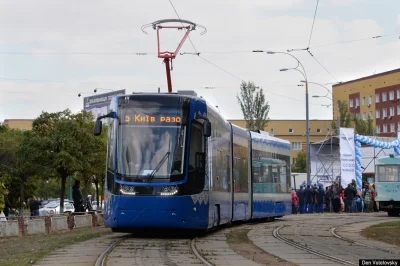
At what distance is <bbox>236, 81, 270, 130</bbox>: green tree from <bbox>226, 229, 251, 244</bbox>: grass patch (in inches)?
2164

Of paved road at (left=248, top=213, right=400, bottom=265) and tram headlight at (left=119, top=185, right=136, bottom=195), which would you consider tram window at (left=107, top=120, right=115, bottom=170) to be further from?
paved road at (left=248, top=213, right=400, bottom=265)

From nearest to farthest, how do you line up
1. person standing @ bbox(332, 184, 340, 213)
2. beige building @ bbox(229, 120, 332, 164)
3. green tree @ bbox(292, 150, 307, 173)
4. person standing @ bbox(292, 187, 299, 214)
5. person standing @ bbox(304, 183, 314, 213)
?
person standing @ bbox(292, 187, 299, 214), person standing @ bbox(304, 183, 314, 213), person standing @ bbox(332, 184, 340, 213), green tree @ bbox(292, 150, 307, 173), beige building @ bbox(229, 120, 332, 164)

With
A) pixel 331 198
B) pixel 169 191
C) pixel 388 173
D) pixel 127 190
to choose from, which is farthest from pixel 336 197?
pixel 127 190

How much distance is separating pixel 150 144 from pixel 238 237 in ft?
13.4

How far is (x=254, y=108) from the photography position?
3155 inches

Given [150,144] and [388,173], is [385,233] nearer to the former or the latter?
[150,144]

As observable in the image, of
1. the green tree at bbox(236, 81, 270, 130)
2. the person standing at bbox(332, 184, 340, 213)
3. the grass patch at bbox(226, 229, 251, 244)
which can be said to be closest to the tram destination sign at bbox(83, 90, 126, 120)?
the green tree at bbox(236, 81, 270, 130)

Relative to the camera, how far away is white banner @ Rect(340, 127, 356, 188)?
46344 millimetres

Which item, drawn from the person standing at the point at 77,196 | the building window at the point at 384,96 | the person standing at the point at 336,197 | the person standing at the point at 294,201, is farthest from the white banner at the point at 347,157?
the building window at the point at 384,96

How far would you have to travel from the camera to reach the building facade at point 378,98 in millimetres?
101750

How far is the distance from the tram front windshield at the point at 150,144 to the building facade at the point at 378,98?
269 feet

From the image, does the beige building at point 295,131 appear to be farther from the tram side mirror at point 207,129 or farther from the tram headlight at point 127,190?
the tram headlight at point 127,190

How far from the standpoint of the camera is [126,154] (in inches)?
760

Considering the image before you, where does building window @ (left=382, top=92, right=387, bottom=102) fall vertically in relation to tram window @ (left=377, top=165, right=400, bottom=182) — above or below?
above
